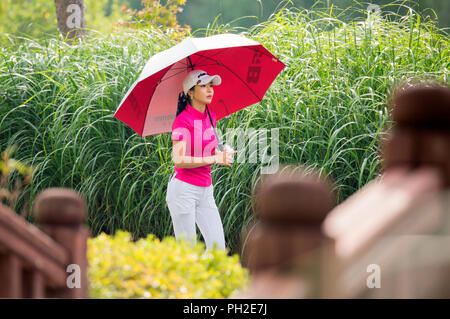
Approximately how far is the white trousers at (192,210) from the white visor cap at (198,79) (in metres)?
0.66

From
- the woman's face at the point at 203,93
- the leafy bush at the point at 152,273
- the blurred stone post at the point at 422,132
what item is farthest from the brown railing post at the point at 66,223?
the woman's face at the point at 203,93

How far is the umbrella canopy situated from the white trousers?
0.54 meters

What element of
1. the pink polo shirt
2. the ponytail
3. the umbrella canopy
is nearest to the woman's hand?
the pink polo shirt

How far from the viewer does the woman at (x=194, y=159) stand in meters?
4.08

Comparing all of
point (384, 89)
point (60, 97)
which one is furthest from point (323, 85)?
point (60, 97)

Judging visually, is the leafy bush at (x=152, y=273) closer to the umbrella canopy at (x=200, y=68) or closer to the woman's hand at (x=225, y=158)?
the woman's hand at (x=225, y=158)

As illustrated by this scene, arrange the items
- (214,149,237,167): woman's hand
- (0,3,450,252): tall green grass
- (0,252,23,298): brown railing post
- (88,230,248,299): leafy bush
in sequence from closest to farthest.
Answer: (0,252,23,298): brown railing post, (88,230,248,299): leafy bush, (214,149,237,167): woman's hand, (0,3,450,252): tall green grass

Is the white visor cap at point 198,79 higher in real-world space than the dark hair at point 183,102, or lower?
higher

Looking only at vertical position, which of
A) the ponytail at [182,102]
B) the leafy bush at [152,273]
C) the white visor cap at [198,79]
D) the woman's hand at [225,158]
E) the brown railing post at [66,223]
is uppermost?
the white visor cap at [198,79]

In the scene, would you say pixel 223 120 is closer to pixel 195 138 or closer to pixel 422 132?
pixel 195 138

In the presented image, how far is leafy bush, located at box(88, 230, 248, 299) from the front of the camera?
8.07ft

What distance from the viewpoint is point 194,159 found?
13.2ft

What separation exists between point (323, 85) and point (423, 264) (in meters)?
4.53

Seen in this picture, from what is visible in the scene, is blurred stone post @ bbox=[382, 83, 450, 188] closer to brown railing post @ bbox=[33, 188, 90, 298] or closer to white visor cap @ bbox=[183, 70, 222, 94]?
brown railing post @ bbox=[33, 188, 90, 298]
